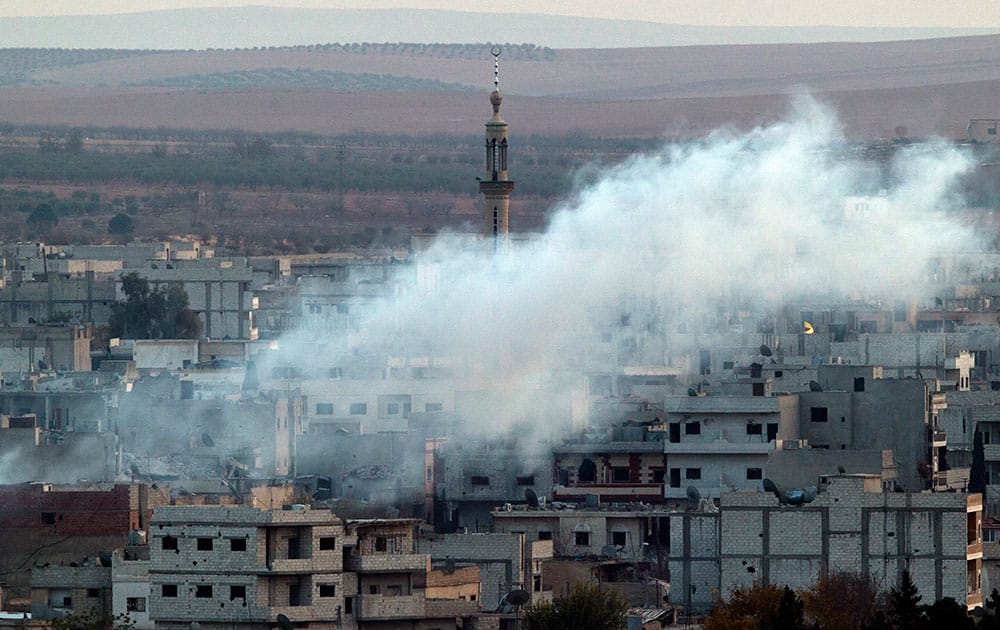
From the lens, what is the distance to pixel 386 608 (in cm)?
3981

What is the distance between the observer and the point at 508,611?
4122 cm

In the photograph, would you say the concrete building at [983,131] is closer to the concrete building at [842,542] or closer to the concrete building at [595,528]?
the concrete building at [595,528]

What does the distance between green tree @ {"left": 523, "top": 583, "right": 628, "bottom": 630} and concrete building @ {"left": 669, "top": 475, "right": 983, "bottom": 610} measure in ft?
14.6

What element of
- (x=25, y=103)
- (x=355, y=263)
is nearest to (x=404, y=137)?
(x=25, y=103)

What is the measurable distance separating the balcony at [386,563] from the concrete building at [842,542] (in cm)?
484

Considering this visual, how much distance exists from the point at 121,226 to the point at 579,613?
105912 millimetres

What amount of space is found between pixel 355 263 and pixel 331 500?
183ft

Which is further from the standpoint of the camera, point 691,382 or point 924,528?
point 691,382

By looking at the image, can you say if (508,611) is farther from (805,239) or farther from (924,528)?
(805,239)

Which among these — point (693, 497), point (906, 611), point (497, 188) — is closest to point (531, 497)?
point (693, 497)

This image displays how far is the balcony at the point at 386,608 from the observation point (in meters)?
39.8

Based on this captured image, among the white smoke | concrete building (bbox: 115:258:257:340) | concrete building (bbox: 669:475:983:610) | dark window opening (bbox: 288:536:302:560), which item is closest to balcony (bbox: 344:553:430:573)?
dark window opening (bbox: 288:536:302:560)

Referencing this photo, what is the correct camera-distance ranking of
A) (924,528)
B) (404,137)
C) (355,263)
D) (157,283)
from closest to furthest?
1. (924,528)
2. (157,283)
3. (355,263)
4. (404,137)

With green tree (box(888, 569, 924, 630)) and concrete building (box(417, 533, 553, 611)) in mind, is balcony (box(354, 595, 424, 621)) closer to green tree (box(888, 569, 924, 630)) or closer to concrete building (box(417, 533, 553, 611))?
concrete building (box(417, 533, 553, 611))
